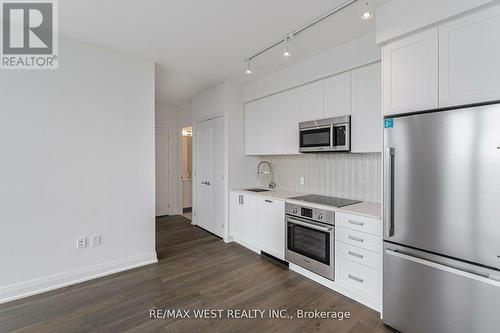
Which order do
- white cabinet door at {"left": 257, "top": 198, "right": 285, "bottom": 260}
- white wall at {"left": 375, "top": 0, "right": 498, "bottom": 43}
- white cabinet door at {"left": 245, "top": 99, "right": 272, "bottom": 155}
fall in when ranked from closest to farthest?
white wall at {"left": 375, "top": 0, "right": 498, "bottom": 43} → white cabinet door at {"left": 257, "top": 198, "right": 285, "bottom": 260} → white cabinet door at {"left": 245, "top": 99, "right": 272, "bottom": 155}

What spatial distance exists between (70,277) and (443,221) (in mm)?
3778

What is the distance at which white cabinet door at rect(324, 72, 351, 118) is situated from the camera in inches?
110

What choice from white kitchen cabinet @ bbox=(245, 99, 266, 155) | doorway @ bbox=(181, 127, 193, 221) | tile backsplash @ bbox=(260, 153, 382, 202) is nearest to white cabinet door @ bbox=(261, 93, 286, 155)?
white kitchen cabinet @ bbox=(245, 99, 266, 155)

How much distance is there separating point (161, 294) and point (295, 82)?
3.18 meters

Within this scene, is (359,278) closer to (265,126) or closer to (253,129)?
(265,126)

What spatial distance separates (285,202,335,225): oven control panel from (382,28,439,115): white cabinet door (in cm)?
122

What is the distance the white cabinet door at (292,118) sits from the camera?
3.43 meters

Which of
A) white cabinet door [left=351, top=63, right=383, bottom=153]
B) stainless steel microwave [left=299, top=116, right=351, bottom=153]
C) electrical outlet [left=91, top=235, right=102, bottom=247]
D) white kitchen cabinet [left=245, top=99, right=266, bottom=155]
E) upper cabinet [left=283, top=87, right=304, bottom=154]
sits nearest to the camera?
white cabinet door [left=351, top=63, right=383, bottom=153]

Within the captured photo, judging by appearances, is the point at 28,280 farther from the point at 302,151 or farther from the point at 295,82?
the point at 295,82

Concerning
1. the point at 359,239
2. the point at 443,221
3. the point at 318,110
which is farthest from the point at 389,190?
the point at 318,110

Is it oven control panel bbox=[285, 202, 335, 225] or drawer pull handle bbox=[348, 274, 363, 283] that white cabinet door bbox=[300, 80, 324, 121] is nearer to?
oven control panel bbox=[285, 202, 335, 225]

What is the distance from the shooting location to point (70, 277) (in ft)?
8.99

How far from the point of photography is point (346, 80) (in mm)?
2807

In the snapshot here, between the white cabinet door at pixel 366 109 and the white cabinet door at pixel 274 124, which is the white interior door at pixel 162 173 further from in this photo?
the white cabinet door at pixel 366 109
